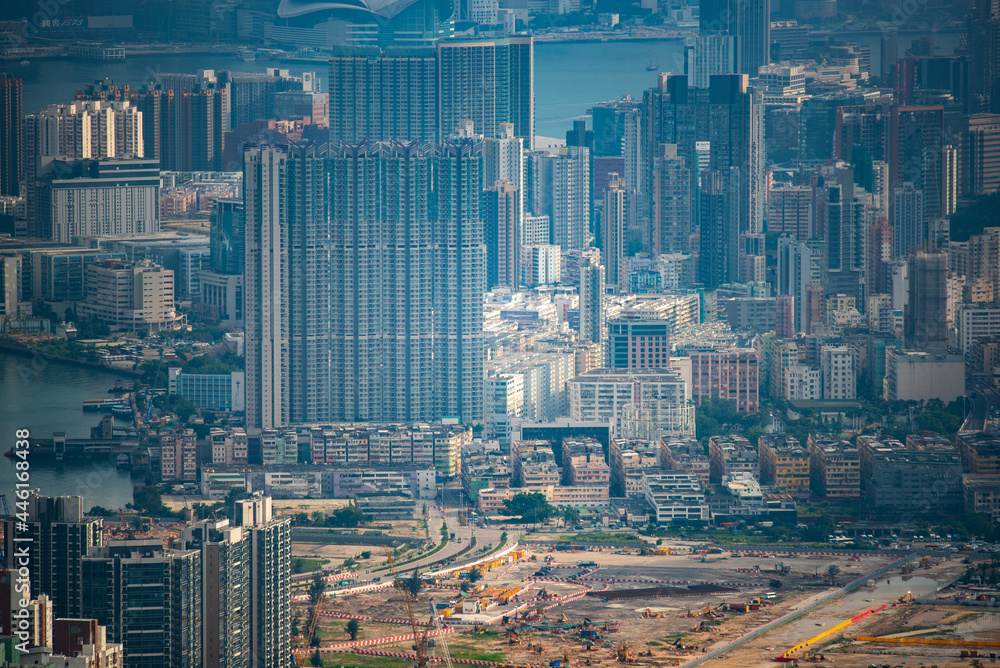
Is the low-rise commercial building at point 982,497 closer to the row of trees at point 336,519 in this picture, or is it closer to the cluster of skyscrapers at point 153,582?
the row of trees at point 336,519

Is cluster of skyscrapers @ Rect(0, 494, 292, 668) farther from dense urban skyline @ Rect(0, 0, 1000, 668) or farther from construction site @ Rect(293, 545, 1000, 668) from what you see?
construction site @ Rect(293, 545, 1000, 668)

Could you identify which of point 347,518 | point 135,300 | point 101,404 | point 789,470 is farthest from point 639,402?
point 135,300

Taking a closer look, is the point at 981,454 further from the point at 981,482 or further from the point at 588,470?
the point at 588,470

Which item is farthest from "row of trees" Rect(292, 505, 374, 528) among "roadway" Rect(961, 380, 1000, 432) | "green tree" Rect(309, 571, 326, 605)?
"roadway" Rect(961, 380, 1000, 432)

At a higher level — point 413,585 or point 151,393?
point 151,393

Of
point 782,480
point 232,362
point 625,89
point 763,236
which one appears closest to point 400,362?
point 232,362

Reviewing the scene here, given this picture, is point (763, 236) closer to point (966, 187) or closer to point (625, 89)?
point (966, 187)
